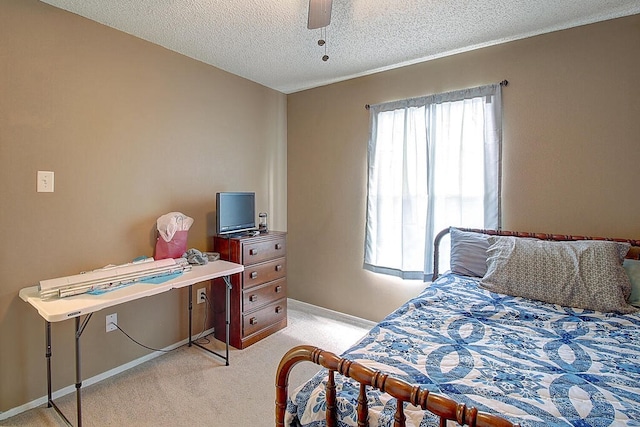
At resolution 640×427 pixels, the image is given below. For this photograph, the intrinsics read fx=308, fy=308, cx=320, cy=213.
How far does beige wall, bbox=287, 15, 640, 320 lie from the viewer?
6.61ft

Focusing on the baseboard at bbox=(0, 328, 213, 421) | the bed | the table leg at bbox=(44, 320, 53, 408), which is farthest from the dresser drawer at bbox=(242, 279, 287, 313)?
the bed

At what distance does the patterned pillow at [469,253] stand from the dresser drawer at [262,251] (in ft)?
5.05

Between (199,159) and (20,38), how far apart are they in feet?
4.28

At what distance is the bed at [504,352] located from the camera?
33.9 inches

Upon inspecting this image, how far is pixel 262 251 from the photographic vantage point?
2.81 meters

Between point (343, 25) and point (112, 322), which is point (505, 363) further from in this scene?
point (112, 322)

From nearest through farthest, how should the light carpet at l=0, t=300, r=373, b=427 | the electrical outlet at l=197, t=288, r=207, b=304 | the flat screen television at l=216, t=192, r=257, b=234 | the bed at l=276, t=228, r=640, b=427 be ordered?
the bed at l=276, t=228, r=640, b=427 → the light carpet at l=0, t=300, r=373, b=427 → the flat screen television at l=216, t=192, r=257, b=234 → the electrical outlet at l=197, t=288, r=207, b=304

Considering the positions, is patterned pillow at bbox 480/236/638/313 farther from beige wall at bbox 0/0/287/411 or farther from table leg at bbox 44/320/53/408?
table leg at bbox 44/320/53/408

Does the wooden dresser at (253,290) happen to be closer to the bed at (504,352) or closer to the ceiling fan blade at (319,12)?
the bed at (504,352)

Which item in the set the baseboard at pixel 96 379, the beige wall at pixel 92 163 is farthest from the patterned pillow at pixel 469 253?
the baseboard at pixel 96 379

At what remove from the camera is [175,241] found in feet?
8.03

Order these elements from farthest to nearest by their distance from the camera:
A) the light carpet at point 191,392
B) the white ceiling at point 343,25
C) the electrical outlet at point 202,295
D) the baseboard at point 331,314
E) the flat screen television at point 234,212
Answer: the baseboard at point 331,314 < the electrical outlet at point 202,295 < the flat screen television at point 234,212 < the white ceiling at point 343,25 < the light carpet at point 191,392

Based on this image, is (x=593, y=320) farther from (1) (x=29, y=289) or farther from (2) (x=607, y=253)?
(1) (x=29, y=289)

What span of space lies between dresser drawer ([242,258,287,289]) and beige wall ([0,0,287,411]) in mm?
560
